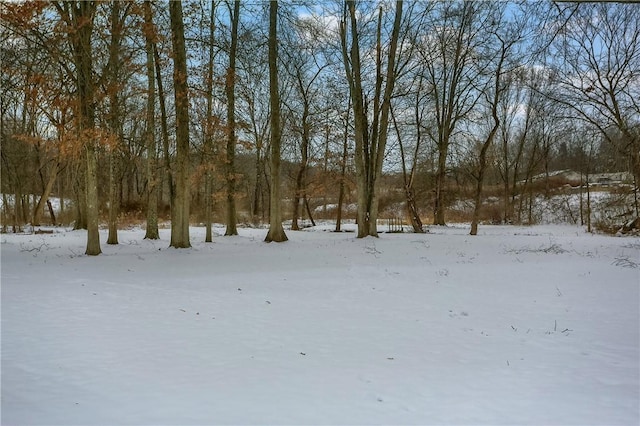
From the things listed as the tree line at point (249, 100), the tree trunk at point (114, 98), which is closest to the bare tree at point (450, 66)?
the tree line at point (249, 100)

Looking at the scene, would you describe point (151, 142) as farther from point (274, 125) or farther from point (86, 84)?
point (274, 125)

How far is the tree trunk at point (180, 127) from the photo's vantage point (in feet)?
40.2

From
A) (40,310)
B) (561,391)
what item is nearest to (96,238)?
(40,310)

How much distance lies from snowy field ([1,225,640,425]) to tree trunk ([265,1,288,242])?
6.11 m

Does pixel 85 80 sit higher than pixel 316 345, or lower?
higher

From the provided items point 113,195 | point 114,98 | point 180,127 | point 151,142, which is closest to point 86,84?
point 114,98

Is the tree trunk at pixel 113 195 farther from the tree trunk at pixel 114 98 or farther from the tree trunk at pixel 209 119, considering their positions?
the tree trunk at pixel 209 119

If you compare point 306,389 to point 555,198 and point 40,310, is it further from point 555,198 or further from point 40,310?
point 555,198

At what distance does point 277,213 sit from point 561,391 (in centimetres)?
1314

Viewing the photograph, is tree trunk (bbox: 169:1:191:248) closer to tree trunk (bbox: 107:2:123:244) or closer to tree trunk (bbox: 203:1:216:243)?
tree trunk (bbox: 203:1:216:243)

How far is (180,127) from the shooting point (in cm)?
1271

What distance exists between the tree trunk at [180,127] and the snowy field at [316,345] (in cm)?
322

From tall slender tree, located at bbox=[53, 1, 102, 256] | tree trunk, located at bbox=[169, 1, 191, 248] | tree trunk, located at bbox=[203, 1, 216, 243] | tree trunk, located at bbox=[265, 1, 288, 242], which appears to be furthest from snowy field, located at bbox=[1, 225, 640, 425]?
tree trunk, located at bbox=[265, 1, 288, 242]

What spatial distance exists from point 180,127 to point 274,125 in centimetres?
399
